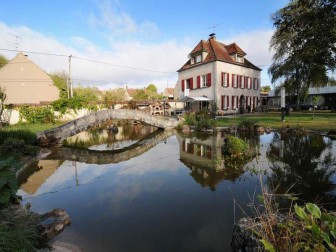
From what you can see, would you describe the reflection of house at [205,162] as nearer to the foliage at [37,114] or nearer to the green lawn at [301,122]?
the green lawn at [301,122]

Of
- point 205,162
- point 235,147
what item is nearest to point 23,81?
point 205,162

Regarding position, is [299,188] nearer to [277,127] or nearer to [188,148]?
[188,148]

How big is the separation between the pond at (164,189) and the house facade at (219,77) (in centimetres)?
1593

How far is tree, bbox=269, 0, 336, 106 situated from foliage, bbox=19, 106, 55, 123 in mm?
23272

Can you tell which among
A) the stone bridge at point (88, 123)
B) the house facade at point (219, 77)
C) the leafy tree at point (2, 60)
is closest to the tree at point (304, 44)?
the house facade at point (219, 77)

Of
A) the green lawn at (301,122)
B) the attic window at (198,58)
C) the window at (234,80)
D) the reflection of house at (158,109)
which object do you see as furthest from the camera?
the window at (234,80)

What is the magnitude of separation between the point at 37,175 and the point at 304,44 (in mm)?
25078

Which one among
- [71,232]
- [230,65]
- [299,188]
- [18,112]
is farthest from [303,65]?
[18,112]

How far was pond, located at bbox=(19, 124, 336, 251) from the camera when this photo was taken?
14.7 ft

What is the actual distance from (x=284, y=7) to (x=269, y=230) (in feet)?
97.1

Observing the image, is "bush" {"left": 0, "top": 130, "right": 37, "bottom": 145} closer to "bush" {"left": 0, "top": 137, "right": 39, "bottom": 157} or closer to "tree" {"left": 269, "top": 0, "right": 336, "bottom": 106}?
"bush" {"left": 0, "top": 137, "right": 39, "bottom": 157}

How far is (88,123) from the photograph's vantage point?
15.6 meters

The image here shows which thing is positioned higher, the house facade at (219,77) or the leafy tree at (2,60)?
Result: the leafy tree at (2,60)

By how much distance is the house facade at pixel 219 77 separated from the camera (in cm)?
2686
